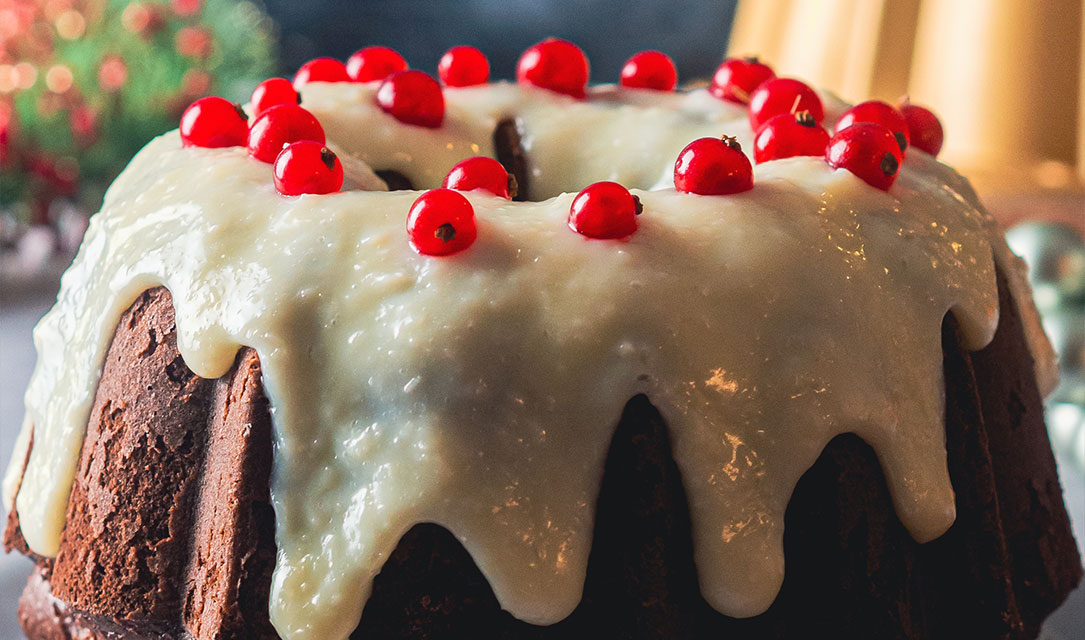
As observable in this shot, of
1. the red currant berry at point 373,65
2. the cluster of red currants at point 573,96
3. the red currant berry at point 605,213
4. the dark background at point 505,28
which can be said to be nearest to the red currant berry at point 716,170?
the cluster of red currants at point 573,96

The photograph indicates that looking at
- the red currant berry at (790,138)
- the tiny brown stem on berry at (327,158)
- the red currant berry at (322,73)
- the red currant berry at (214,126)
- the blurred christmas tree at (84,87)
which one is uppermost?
the tiny brown stem on berry at (327,158)

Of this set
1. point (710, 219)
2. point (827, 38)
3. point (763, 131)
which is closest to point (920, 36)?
point (827, 38)

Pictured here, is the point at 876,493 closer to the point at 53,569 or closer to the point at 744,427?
the point at 744,427

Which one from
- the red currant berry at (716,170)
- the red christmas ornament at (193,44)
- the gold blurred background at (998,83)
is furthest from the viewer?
the red christmas ornament at (193,44)

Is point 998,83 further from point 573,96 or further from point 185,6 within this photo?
point 185,6

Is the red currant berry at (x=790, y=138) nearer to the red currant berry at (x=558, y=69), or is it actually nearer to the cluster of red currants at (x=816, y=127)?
the cluster of red currants at (x=816, y=127)

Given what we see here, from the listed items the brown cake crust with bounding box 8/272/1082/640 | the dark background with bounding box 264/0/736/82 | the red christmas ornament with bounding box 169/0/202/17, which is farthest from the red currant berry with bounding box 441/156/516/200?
the dark background with bounding box 264/0/736/82
